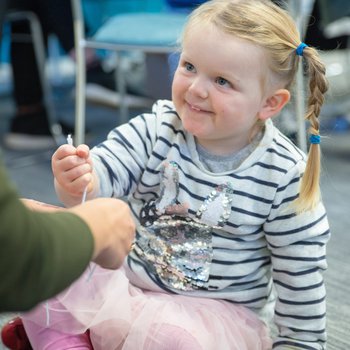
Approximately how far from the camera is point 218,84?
0.87 m

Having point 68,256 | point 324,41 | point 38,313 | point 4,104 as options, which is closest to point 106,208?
point 68,256

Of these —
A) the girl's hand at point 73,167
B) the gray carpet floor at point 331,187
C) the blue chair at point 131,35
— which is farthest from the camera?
the blue chair at point 131,35

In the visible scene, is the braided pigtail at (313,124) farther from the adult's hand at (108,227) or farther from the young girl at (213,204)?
the adult's hand at (108,227)

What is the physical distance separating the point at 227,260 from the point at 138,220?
0.16m

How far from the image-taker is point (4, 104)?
3037 mm

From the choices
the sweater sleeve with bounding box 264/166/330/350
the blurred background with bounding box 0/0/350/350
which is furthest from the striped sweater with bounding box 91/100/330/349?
the blurred background with bounding box 0/0/350/350

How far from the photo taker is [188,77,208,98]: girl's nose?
869 mm

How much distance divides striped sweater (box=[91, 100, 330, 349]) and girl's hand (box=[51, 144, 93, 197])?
8 cm

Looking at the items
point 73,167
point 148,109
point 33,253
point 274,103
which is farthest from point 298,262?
point 148,109

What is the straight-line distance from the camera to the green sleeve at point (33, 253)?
1.62 ft

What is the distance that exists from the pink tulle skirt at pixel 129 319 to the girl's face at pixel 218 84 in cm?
25

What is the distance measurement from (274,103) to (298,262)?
0.23 m

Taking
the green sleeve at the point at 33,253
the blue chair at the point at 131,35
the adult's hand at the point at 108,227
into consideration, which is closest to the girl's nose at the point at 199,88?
the adult's hand at the point at 108,227

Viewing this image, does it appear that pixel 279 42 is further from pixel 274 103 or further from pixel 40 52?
pixel 40 52
